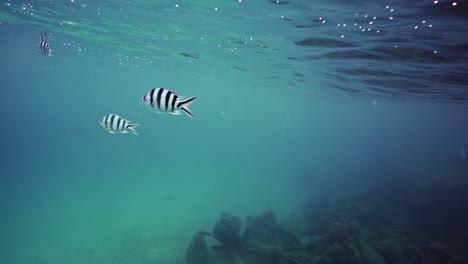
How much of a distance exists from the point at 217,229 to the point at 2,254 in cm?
1445

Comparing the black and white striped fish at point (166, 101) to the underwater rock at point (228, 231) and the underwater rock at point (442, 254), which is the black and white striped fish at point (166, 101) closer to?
the underwater rock at point (228, 231)

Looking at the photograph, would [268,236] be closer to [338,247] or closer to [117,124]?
[338,247]

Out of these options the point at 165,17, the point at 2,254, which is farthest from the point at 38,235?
the point at 165,17

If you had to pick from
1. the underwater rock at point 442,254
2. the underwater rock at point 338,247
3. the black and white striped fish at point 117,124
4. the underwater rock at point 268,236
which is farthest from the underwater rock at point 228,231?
the underwater rock at point 442,254

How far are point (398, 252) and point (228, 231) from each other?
7.56 m

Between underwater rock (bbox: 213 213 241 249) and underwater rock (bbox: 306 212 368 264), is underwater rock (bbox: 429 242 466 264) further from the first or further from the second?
underwater rock (bbox: 213 213 241 249)

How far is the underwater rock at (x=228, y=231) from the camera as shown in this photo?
12758 mm

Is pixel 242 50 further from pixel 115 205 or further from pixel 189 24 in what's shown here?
pixel 115 205

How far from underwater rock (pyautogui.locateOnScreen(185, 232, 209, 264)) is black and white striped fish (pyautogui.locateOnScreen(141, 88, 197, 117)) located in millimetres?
10317

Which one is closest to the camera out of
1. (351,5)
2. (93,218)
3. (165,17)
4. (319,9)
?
(351,5)

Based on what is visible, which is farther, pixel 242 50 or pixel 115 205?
pixel 115 205

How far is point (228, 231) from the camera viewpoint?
12.7m

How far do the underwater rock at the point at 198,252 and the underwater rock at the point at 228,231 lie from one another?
0.85 m

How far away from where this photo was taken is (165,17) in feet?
53.8
